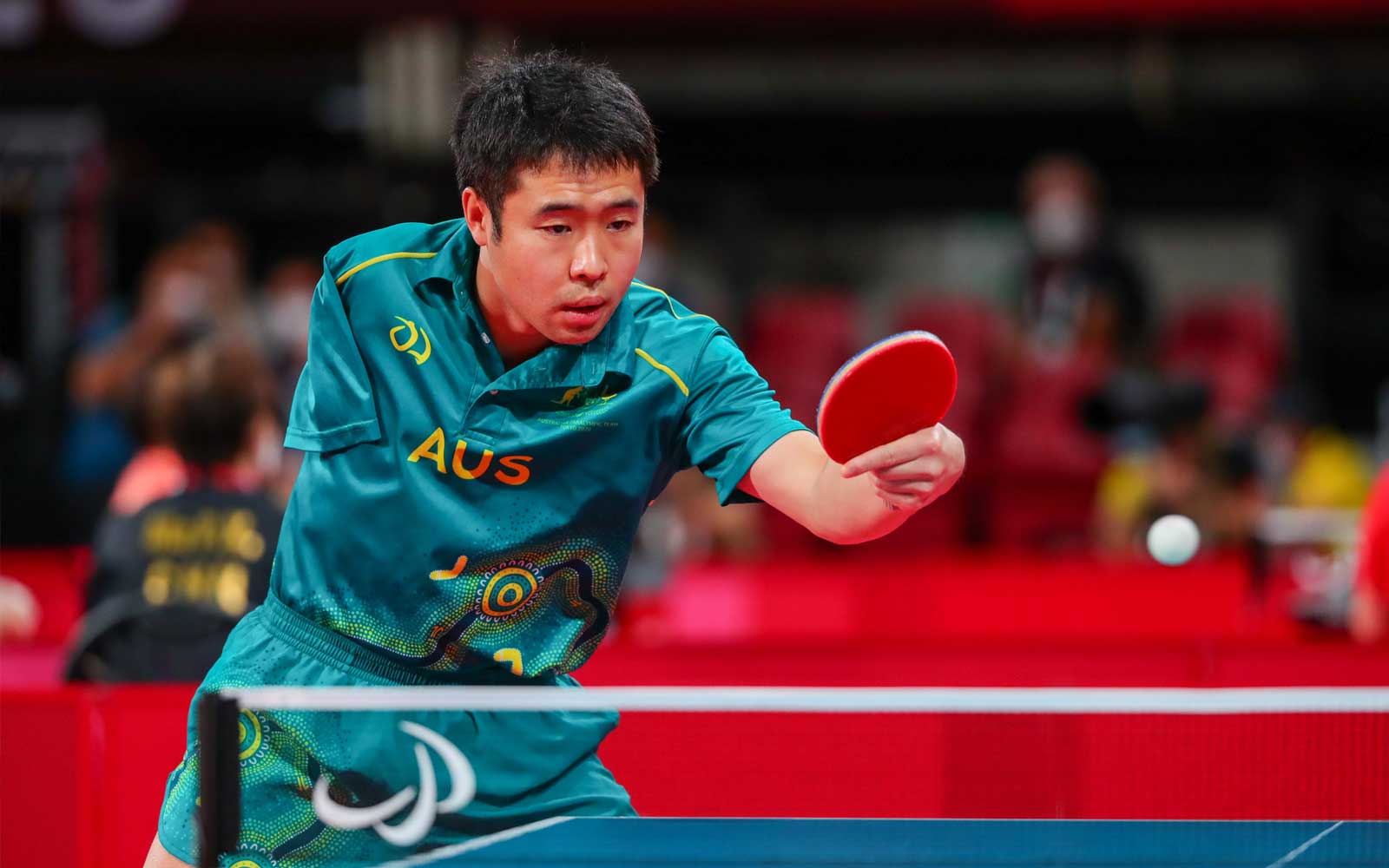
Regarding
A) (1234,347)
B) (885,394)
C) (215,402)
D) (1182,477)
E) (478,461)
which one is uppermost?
(885,394)

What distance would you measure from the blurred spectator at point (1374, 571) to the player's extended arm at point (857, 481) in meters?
2.75

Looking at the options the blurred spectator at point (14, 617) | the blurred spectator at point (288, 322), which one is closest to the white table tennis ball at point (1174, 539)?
the blurred spectator at point (14, 617)

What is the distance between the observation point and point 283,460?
610 cm

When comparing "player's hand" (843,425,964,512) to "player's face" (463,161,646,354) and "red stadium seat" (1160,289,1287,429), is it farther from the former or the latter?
"red stadium seat" (1160,289,1287,429)

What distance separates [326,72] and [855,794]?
27.1 feet

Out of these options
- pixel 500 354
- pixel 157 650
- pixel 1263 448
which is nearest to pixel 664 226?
pixel 1263 448

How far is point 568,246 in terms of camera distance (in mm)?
2215

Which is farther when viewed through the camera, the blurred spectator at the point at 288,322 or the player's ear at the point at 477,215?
the blurred spectator at the point at 288,322

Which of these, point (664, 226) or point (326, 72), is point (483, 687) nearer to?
point (664, 226)

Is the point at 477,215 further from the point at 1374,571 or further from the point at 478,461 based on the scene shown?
the point at 1374,571

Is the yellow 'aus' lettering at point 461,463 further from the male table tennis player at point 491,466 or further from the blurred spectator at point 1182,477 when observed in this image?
the blurred spectator at point 1182,477

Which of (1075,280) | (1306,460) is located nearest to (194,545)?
(1075,280)

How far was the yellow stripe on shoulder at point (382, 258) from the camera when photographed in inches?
95.4

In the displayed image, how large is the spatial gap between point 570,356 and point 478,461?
18 cm
